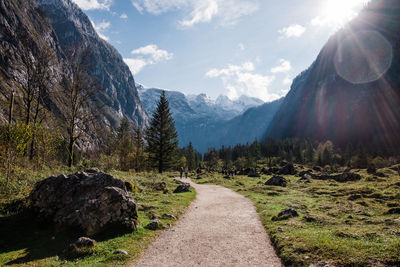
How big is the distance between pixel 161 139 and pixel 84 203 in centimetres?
4066

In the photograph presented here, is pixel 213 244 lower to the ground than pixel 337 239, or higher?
lower

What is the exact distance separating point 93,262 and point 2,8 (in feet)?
717

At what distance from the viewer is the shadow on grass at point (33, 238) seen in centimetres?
968

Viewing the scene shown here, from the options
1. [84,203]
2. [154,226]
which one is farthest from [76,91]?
[154,226]

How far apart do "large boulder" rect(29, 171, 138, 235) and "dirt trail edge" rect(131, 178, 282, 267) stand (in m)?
3.08

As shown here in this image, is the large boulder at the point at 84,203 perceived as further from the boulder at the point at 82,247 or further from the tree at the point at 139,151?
the tree at the point at 139,151

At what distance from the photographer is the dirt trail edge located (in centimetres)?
948

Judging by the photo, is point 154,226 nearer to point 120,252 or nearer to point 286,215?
point 120,252

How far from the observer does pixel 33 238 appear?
36.9ft

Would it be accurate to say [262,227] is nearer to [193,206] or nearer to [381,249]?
[381,249]

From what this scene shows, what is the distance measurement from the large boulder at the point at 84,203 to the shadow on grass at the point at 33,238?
1.55ft

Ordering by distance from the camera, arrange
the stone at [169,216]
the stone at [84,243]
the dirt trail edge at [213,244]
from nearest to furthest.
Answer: the dirt trail edge at [213,244] → the stone at [84,243] → the stone at [169,216]

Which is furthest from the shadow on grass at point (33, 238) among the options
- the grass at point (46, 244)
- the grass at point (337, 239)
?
the grass at point (337, 239)

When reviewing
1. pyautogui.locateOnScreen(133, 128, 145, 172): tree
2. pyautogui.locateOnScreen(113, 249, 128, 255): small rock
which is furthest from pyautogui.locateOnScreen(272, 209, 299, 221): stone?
pyautogui.locateOnScreen(133, 128, 145, 172): tree
